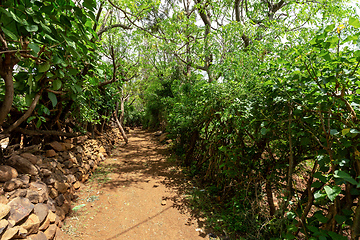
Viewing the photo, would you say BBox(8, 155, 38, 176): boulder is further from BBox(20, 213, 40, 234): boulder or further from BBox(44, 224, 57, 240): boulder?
BBox(44, 224, 57, 240): boulder

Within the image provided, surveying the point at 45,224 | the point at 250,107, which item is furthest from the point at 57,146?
the point at 250,107

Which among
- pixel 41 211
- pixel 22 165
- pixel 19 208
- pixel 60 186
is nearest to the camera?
pixel 19 208

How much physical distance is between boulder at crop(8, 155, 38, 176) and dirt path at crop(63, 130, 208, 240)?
1.07 metres

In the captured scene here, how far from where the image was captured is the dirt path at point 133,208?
2758 millimetres

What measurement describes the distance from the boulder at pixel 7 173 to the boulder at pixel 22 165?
13 centimetres

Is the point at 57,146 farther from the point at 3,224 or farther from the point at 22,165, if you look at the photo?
the point at 3,224

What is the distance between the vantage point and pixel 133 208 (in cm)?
344

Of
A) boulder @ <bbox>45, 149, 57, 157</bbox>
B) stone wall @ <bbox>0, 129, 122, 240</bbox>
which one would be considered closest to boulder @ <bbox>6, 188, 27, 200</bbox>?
stone wall @ <bbox>0, 129, 122, 240</bbox>

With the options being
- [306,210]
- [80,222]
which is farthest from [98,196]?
[306,210]

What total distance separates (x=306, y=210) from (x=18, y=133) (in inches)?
196

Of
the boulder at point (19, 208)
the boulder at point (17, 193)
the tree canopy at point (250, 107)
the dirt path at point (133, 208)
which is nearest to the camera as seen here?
the tree canopy at point (250, 107)

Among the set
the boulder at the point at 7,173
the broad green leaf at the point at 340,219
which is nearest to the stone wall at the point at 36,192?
the boulder at the point at 7,173

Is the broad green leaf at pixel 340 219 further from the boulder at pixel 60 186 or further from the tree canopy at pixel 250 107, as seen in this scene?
the boulder at pixel 60 186

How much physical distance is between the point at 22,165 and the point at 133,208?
6.88ft
